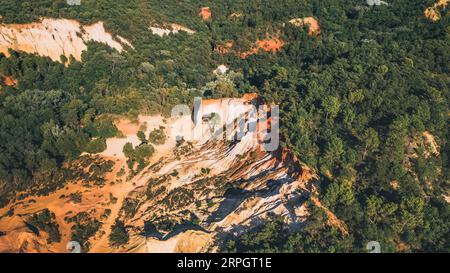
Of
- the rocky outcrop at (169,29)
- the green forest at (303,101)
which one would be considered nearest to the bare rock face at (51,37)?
the green forest at (303,101)

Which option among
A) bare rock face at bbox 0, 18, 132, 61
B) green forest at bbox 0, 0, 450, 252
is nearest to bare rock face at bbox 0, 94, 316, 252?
green forest at bbox 0, 0, 450, 252

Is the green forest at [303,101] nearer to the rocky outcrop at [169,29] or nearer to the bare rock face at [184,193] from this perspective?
the rocky outcrop at [169,29]

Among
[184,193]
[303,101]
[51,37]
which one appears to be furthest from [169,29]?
[184,193]

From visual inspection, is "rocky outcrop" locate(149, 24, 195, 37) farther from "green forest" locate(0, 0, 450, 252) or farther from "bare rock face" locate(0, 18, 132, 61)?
"bare rock face" locate(0, 18, 132, 61)

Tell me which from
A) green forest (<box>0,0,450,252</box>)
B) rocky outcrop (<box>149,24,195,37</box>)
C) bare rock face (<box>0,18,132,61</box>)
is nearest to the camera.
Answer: green forest (<box>0,0,450,252</box>)

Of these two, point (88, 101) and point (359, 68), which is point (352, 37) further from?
point (88, 101)
